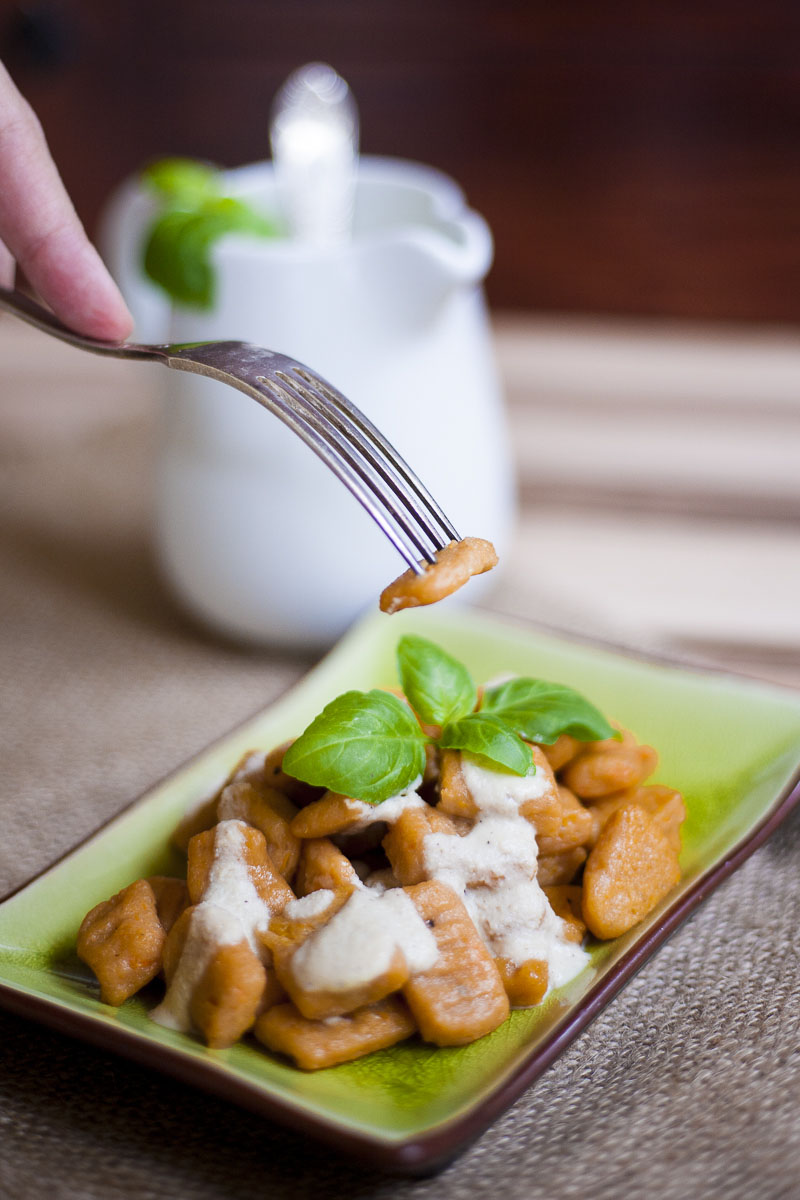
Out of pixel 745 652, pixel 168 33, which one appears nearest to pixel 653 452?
pixel 745 652

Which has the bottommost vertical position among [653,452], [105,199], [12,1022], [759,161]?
[12,1022]

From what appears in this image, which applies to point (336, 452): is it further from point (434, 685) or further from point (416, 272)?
point (416, 272)

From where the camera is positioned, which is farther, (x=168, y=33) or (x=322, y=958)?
(x=168, y=33)

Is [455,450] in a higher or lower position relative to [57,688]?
higher

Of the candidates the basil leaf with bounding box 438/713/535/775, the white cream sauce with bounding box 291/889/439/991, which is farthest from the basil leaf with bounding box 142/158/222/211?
the white cream sauce with bounding box 291/889/439/991

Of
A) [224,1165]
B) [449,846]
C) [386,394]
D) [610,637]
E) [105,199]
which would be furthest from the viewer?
[105,199]

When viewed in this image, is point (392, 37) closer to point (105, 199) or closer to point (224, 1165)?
point (105, 199)

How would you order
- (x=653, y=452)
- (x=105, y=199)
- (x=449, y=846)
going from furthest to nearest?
(x=105, y=199)
(x=653, y=452)
(x=449, y=846)
